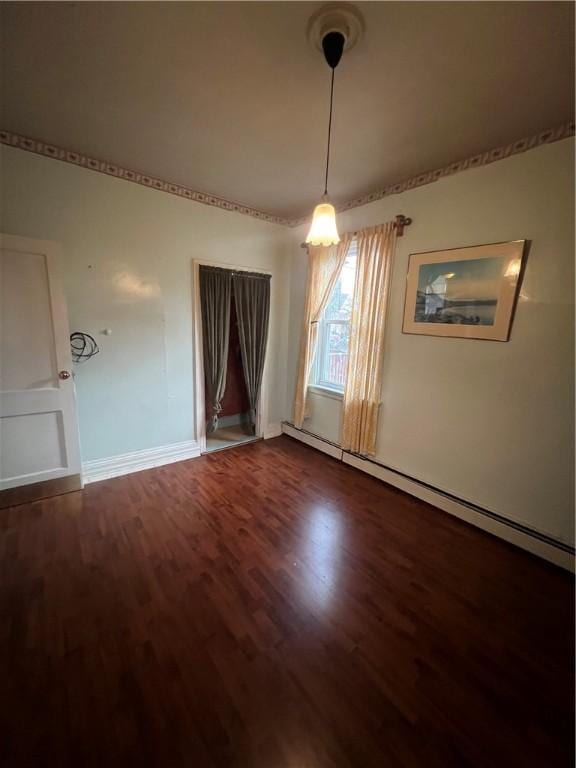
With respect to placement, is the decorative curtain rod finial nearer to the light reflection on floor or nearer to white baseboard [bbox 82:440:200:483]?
the light reflection on floor

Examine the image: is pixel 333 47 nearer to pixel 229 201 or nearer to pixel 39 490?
pixel 229 201

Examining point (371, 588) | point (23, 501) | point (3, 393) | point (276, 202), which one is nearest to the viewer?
point (371, 588)

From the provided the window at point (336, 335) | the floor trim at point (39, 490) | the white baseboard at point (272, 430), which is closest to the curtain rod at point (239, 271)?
the window at point (336, 335)

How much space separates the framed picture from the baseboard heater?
4.25ft

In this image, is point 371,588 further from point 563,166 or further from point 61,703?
point 563,166

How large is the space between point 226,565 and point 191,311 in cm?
232

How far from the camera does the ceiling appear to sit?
118cm

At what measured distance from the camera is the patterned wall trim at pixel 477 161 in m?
1.75

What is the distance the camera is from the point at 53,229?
89.5 inches

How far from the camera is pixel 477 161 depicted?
206 cm

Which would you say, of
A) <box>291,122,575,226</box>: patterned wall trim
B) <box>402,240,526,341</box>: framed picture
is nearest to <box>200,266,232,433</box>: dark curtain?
<box>291,122,575,226</box>: patterned wall trim

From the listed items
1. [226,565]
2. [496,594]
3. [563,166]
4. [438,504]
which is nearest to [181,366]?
[226,565]

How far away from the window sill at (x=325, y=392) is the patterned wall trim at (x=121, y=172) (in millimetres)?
2042

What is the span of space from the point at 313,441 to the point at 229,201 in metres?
2.81
